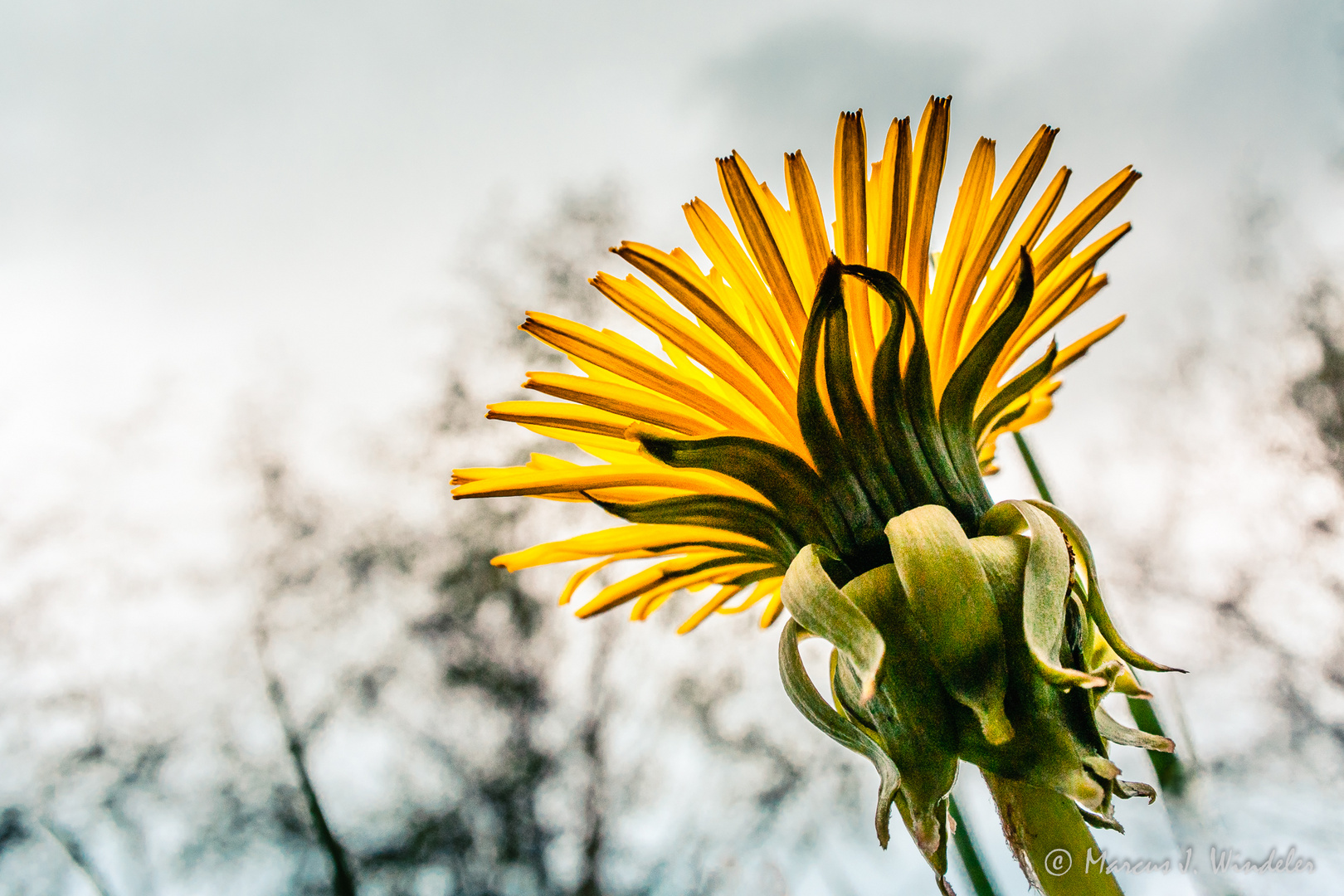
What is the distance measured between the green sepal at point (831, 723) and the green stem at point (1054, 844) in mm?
54

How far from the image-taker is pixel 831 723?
38 cm

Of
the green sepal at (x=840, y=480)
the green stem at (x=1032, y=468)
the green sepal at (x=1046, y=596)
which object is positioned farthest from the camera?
the green stem at (x=1032, y=468)

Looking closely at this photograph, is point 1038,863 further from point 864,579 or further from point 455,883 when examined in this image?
point 455,883

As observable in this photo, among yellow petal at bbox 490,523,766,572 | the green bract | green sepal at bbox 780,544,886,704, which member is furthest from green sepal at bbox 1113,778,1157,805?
yellow petal at bbox 490,523,766,572

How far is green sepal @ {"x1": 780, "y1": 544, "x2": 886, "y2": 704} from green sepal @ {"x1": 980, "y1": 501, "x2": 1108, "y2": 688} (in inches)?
2.5

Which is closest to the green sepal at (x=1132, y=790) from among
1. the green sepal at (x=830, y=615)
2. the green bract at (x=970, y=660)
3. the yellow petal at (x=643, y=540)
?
the green bract at (x=970, y=660)

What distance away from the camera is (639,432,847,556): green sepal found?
1.29ft

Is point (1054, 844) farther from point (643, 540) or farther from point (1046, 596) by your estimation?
point (643, 540)

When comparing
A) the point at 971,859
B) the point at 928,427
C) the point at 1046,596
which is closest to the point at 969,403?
the point at 928,427

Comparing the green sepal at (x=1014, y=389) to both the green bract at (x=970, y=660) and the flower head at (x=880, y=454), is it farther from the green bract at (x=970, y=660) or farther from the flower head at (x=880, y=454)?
the green bract at (x=970, y=660)

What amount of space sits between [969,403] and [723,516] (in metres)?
0.16

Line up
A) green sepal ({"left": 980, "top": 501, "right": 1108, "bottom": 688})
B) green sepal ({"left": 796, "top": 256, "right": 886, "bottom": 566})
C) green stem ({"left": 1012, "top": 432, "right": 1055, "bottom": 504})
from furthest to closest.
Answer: green stem ({"left": 1012, "top": 432, "right": 1055, "bottom": 504}) → green sepal ({"left": 796, "top": 256, "right": 886, "bottom": 566}) → green sepal ({"left": 980, "top": 501, "right": 1108, "bottom": 688})

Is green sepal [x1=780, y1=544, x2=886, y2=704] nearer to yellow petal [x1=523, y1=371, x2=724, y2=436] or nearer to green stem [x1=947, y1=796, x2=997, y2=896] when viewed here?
yellow petal [x1=523, y1=371, x2=724, y2=436]

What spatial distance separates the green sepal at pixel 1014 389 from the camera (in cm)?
44
